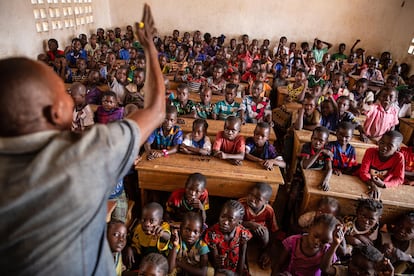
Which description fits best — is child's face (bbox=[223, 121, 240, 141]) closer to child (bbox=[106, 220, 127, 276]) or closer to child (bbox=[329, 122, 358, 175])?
child (bbox=[329, 122, 358, 175])

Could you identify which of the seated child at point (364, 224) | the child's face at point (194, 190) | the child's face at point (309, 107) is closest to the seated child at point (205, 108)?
the child's face at point (309, 107)

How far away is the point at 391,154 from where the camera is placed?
2455mm

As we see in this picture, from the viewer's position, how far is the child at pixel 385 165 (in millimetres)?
2395

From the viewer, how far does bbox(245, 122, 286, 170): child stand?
268 cm

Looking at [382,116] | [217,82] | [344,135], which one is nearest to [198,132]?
[344,135]

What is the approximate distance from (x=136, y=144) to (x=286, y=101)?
4.13 m

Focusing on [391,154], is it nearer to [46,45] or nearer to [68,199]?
[68,199]

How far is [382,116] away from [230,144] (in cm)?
201

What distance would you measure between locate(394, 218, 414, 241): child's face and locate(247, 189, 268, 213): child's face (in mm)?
1000

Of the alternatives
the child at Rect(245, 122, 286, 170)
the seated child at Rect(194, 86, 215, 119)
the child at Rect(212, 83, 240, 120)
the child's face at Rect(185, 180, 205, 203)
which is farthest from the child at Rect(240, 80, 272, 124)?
the child's face at Rect(185, 180, 205, 203)

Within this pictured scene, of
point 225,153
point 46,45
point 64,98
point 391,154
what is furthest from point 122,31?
point 64,98

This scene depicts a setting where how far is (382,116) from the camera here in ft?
11.3

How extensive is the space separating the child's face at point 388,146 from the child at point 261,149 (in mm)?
818

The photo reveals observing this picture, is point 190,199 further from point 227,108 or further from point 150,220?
point 227,108
